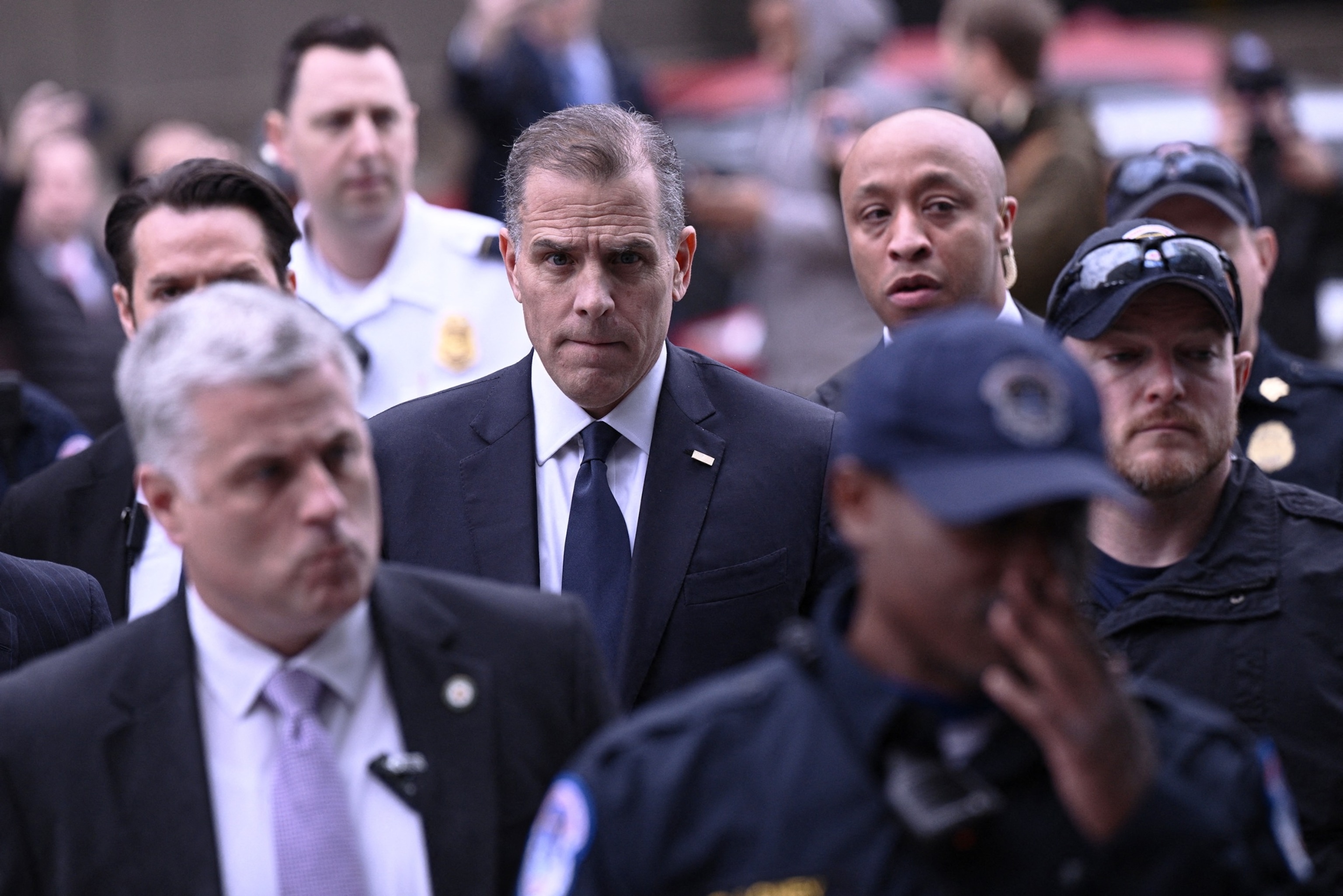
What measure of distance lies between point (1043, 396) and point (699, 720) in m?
0.65

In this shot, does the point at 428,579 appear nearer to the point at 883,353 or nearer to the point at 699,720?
the point at 699,720

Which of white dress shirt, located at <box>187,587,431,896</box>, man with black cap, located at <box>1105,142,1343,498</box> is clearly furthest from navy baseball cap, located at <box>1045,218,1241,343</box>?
white dress shirt, located at <box>187,587,431,896</box>

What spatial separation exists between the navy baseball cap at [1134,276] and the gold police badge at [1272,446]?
97cm

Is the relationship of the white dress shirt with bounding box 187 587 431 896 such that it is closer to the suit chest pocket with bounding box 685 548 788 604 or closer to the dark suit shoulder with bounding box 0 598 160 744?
the dark suit shoulder with bounding box 0 598 160 744

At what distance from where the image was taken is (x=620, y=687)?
3865 millimetres

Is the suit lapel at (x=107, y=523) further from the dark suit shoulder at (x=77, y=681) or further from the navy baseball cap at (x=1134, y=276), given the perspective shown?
the navy baseball cap at (x=1134, y=276)

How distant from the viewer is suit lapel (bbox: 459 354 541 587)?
3.96 metres

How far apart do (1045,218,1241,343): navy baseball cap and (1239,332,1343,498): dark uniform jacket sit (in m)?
0.96

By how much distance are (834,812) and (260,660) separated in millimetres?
1086

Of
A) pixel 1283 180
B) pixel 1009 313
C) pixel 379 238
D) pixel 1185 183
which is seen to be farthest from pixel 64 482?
pixel 1283 180

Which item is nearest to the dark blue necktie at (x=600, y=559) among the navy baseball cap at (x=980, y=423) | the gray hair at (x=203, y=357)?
the gray hair at (x=203, y=357)

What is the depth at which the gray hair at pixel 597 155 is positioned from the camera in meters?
4.18

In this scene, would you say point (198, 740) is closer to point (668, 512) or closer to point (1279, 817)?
point (668, 512)

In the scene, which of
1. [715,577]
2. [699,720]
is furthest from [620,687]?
[699,720]
